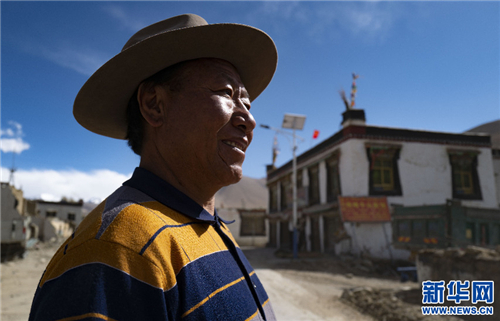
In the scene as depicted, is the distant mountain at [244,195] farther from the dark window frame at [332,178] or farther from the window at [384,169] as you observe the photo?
the window at [384,169]

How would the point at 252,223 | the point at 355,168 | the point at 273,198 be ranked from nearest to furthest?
the point at 355,168 < the point at 273,198 < the point at 252,223

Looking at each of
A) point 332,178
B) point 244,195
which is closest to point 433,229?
point 332,178

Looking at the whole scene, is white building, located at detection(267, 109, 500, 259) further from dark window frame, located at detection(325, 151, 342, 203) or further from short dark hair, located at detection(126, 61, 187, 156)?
short dark hair, located at detection(126, 61, 187, 156)

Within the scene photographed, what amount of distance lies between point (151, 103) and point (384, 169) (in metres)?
16.5

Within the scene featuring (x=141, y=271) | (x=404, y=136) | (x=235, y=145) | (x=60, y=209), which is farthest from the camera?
(x=60, y=209)

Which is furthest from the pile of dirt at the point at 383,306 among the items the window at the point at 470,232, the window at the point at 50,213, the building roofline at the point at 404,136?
the window at the point at 50,213

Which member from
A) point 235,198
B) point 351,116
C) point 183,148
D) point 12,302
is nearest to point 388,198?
point 351,116

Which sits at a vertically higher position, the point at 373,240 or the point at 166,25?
the point at 166,25

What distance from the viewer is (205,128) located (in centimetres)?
132

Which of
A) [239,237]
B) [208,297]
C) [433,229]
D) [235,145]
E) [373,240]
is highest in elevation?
[235,145]

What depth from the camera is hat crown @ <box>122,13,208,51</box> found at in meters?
1.44

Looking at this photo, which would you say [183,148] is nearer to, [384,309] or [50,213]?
[384,309]

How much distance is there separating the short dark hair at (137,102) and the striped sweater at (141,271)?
373mm

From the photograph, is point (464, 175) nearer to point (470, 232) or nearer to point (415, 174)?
point (415, 174)
